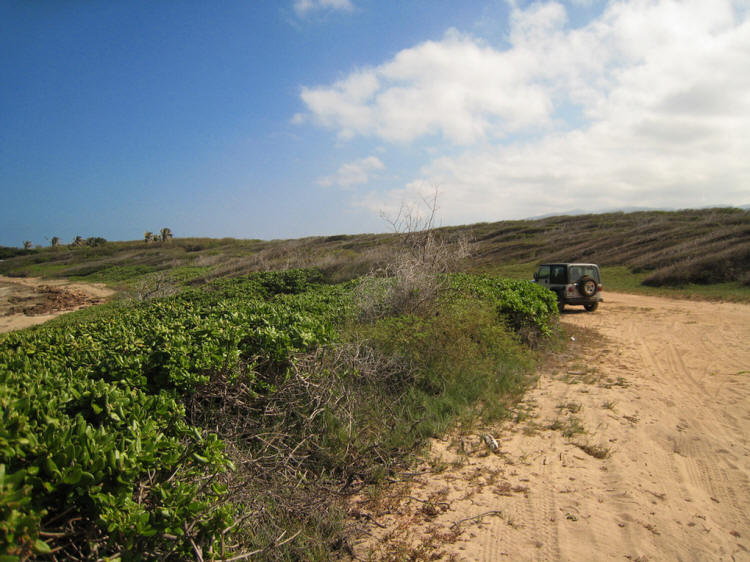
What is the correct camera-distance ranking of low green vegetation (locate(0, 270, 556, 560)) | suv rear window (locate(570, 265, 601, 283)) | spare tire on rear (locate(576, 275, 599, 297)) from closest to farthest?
low green vegetation (locate(0, 270, 556, 560)) → spare tire on rear (locate(576, 275, 599, 297)) → suv rear window (locate(570, 265, 601, 283))

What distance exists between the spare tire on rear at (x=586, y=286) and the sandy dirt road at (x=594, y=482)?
658 cm

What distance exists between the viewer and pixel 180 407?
295cm

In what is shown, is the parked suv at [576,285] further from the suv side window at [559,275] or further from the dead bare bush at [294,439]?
the dead bare bush at [294,439]

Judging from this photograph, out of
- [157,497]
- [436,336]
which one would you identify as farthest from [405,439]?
[157,497]

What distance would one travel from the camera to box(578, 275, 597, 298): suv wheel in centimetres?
1320

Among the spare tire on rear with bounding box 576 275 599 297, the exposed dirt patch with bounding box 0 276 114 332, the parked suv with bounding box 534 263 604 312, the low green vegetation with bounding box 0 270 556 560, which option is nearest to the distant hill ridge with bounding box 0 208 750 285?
the parked suv with bounding box 534 263 604 312

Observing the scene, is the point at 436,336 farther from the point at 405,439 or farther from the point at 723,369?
the point at 723,369

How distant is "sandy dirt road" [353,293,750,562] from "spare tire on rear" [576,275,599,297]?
6.58 meters

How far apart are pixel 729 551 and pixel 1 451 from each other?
438cm

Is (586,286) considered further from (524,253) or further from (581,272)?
(524,253)

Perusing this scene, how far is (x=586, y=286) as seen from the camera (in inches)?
520

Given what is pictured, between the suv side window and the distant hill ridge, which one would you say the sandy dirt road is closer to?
the distant hill ridge

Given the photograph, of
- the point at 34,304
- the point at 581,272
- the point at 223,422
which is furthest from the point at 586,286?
the point at 34,304

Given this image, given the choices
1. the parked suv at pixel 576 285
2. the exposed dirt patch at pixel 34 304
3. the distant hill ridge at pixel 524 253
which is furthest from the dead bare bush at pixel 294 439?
the exposed dirt patch at pixel 34 304
